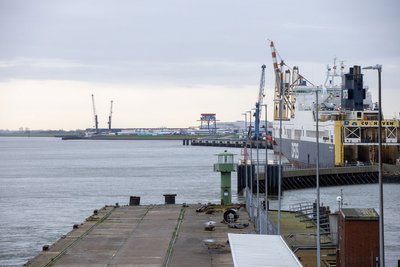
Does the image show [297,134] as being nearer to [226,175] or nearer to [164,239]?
[226,175]

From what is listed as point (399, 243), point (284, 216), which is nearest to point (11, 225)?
point (284, 216)

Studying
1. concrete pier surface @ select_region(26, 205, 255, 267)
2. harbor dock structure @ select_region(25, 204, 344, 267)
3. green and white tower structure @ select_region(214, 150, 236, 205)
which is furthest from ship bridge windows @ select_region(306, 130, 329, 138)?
concrete pier surface @ select_region(26, 205, 255, 267)

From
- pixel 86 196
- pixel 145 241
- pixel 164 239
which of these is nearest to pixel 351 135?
pixel 86 196

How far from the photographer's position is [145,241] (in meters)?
37.5

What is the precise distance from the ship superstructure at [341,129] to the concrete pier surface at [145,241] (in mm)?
41876

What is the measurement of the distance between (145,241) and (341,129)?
208ft

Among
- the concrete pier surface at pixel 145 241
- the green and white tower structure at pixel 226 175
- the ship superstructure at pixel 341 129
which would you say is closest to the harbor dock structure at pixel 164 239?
the concrete pier surface at pixel 145 241

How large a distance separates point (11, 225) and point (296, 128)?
229 feet

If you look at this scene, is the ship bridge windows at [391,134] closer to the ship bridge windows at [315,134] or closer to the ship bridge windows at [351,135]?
the ship bridge windows at [351,135]

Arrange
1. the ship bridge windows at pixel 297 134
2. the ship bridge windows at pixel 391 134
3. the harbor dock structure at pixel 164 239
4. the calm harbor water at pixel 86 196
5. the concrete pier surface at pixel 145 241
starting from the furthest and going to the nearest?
the ship bridge windows at pixel 297 134, the ship bridge windows at pixel 391 134, the calm harbor water at pixel 86 196, the harbor dock structure at pixel 164 239, the concrete pier surface at pixel 145 241

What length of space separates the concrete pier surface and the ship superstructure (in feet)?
137

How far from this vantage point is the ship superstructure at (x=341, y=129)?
9931 cm

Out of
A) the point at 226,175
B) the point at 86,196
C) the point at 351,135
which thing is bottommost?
the point at 86,196

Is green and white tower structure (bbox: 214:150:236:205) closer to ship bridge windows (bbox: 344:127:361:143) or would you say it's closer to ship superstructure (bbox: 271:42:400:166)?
ship superstructure (bbox: 271:42:400:166)
